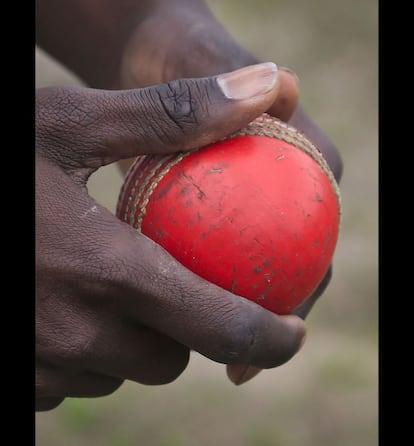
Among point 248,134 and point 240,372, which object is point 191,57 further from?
point 240,372

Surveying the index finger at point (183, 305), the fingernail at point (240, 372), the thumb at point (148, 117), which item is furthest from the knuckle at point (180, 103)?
the fingernail at point (240, 372)

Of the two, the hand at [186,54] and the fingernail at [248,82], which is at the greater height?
the fingernail at [248,82]

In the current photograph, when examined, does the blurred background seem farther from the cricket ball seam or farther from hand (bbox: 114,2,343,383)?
the cricket ball seam

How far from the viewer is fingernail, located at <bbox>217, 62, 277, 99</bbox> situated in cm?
207

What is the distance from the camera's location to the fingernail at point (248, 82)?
81.4 inches

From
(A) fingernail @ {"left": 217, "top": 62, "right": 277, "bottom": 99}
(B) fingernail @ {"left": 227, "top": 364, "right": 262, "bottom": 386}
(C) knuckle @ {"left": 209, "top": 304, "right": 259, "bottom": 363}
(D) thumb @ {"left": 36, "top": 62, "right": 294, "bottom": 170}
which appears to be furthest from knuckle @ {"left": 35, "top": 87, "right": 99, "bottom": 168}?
(B) fingernail @ {"left": 227, "top": 364, "right": 262, "bottom": 386}

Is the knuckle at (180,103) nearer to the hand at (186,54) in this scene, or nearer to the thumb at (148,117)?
the thumb at (148,117)

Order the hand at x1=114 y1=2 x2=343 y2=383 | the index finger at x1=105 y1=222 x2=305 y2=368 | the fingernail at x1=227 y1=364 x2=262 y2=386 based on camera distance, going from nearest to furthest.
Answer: the index finger at x1=105 y1=222 x2=305 y2=368
the fingernail at x1=227 y1=364 x2=262 y2=386
the hand at x1=114 y1=2 x2=343 y2=383

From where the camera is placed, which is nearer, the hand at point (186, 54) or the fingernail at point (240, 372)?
the fingernail at point (240, 372)

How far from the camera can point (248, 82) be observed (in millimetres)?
2098

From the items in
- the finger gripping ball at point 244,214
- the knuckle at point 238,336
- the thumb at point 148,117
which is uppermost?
the thumb at point 148,117

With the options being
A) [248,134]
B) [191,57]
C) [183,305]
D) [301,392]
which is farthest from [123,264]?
[301,392]

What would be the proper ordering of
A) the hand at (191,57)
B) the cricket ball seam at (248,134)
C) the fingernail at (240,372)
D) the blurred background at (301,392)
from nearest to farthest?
the cricket ball seam at (248,134), the fingernail at (240,372), the hand at (191,57), the blurred background at (301,392)
